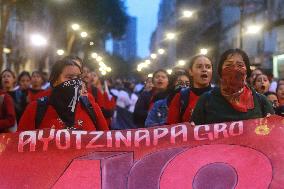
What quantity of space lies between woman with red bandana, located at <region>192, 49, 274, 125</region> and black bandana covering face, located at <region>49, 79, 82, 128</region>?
3.30 ft

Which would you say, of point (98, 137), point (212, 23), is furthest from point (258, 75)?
point (212, 23)

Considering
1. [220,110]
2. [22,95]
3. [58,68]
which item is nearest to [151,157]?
[220,110]

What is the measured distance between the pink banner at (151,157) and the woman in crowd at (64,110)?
0.37 meters

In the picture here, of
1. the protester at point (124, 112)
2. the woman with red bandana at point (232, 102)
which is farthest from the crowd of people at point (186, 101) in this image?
the protester at point (124, 112)

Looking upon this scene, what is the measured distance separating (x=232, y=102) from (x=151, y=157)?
2.50ft

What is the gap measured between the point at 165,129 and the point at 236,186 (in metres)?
0.75

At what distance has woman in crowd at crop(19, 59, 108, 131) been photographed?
4.77 m

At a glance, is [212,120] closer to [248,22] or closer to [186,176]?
[186,176]

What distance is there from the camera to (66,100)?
486 cm

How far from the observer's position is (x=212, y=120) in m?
4.46

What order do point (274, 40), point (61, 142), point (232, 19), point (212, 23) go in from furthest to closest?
point (212, 23) → point (232, 19) → point (274, 40) → point (61, 142)

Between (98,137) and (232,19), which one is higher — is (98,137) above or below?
below

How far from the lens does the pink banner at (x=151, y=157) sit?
3973 millimetres

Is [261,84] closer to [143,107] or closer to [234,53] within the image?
[143,107]
